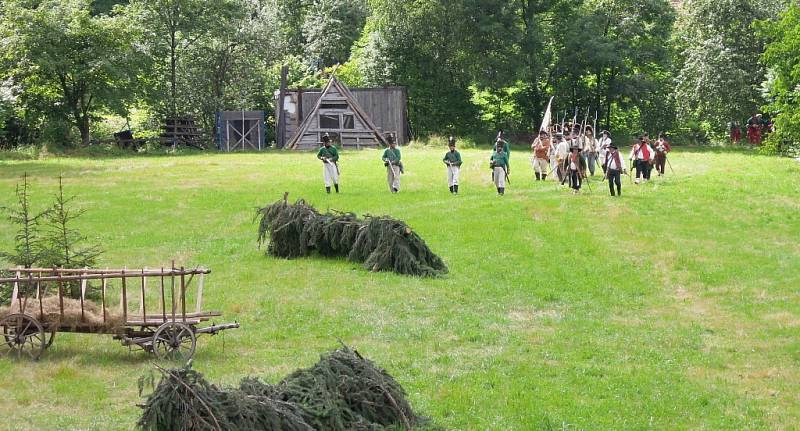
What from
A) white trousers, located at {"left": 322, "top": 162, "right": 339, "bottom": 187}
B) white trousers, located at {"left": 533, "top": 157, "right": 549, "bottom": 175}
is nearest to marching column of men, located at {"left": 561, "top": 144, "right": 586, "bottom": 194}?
white trousers, located at {"left": 533, "top": 157, "right": 549, "bottom": 175}

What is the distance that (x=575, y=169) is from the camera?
32781mm

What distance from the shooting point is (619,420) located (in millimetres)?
12133

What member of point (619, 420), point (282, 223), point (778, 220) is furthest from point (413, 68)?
point (619, 420)

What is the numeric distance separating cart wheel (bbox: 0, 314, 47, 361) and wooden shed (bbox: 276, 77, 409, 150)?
43843 mm

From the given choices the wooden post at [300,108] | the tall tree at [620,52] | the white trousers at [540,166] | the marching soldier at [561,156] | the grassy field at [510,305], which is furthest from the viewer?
the wooden post at [300,108]

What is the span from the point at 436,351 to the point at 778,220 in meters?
16.3

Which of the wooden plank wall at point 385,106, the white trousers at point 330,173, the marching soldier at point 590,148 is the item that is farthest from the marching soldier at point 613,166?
the wooden plank wall at point 385,106

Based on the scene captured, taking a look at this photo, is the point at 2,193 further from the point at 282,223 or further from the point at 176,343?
the point at 176,343

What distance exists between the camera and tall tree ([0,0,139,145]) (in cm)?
5272

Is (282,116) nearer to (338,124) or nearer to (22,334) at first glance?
(338,124)

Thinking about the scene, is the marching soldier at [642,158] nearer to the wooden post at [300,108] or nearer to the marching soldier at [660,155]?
the marching soldier at [660,155]

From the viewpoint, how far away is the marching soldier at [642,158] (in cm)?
3578

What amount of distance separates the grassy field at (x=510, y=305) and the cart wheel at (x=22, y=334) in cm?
25

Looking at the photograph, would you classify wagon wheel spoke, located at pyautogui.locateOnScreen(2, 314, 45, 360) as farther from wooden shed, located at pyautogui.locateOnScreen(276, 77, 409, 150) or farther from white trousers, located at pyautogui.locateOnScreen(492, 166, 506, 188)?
wooden shed, located at pyautogui.locateOnScreen(276, 77, 409, 150)
